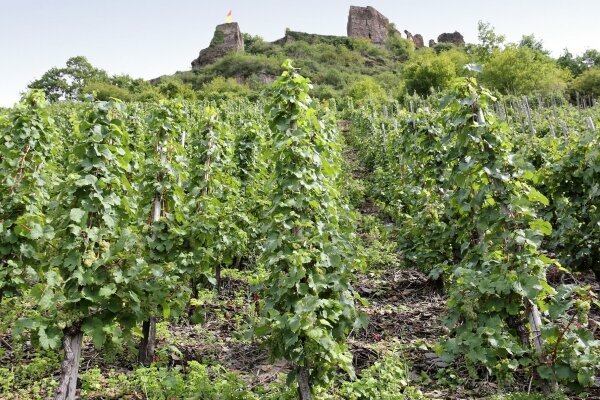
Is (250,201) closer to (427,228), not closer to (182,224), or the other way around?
(182,224)

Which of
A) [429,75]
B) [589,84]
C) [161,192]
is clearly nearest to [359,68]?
[429,75]

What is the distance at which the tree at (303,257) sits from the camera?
11.7 ft

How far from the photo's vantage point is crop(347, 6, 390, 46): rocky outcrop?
3076 inches

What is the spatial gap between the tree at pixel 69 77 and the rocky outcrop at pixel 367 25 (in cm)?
4061

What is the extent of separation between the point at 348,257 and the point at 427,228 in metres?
2.58

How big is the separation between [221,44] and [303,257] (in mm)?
70061

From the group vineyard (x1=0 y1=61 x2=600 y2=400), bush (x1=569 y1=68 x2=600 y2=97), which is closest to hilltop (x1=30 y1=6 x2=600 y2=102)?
bush (x1=569 y1=68 x2=600 y2=97)

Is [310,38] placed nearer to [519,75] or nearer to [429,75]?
[429,75]

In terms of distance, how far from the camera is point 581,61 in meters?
52.9

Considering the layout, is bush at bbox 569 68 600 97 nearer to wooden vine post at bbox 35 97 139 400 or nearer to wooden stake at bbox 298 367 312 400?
wooden stake at bbox 298 367 312 400

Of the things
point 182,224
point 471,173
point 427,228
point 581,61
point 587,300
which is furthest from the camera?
point 581,61

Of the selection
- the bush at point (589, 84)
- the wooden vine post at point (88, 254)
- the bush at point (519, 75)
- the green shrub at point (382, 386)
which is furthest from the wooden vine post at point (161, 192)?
the bush at point (589, 84)

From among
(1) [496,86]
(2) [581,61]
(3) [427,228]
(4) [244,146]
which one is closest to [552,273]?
(3) [427,228]

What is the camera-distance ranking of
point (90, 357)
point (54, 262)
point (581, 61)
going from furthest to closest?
1. point (581, 61)
2. point (90, 357)
3. point (54, 262)
